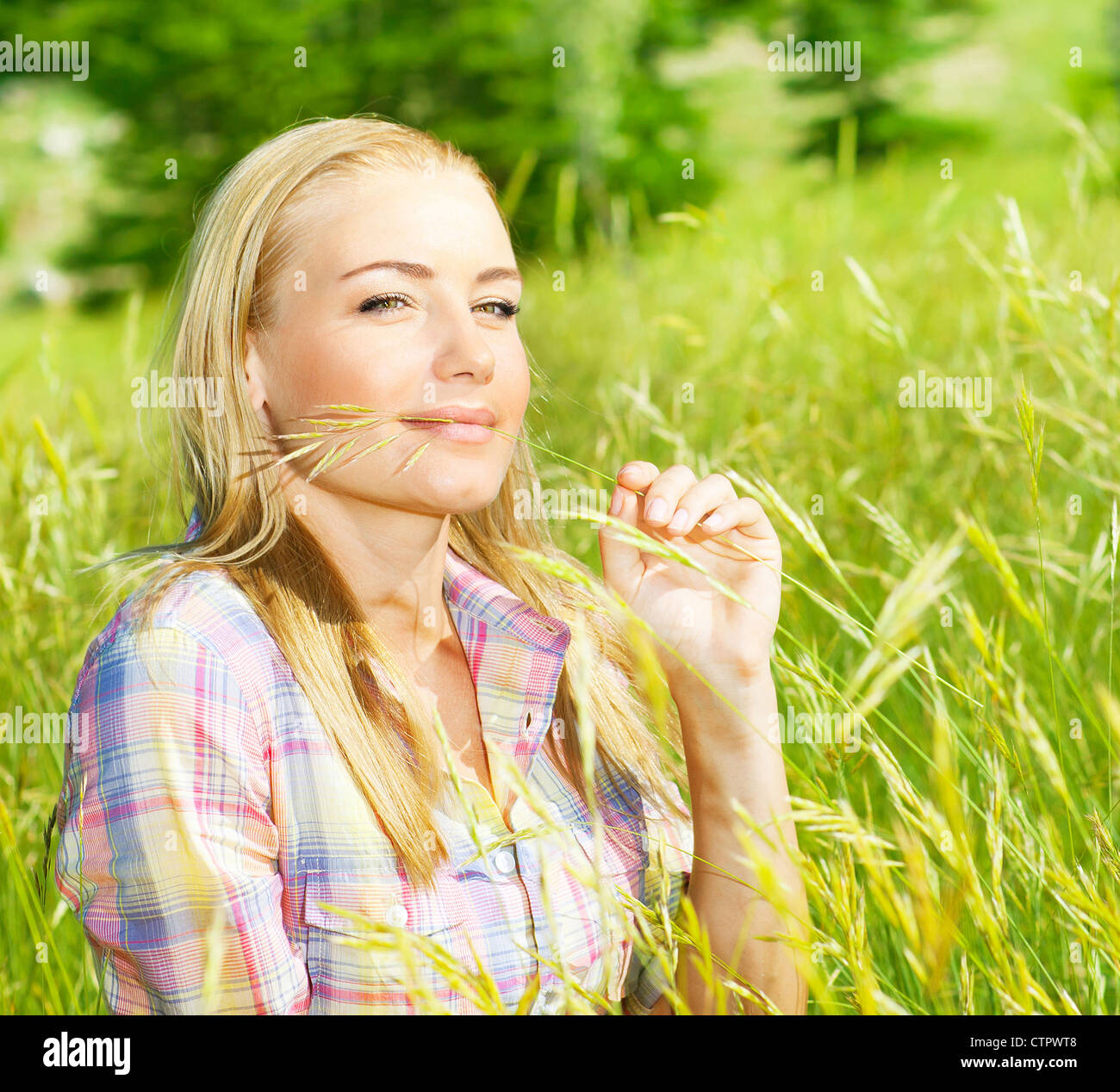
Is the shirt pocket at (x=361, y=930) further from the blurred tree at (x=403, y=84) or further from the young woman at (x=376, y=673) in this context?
the blurred tree at (x=403, y=84)

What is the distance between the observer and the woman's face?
1.23 metres

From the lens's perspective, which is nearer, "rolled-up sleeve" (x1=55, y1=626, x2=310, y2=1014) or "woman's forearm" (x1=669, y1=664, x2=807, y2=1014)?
"rolled-up sleeve" (x1=55, y1=626, x2=310, y2=1014)

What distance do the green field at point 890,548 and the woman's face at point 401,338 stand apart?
0.22 m

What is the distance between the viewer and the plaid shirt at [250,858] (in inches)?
39.0

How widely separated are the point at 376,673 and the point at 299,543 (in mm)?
197

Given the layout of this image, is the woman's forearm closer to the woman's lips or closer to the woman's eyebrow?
the woman's lips

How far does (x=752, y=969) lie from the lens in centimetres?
126

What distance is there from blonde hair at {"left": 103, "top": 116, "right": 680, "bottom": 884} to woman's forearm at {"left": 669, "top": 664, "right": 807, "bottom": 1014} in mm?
150

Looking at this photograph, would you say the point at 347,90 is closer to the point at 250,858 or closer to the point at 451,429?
the point at 451,429

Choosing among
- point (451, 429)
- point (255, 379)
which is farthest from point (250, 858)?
point (255, 379)

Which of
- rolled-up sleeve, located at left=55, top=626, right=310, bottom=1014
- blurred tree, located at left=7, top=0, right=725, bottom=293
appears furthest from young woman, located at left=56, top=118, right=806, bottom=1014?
blurred tree, located at left=7, top=0, right=725, bottom=293

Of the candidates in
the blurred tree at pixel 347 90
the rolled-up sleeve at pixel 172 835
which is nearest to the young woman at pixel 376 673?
the rolled-up sleeve at pixel 172 835
